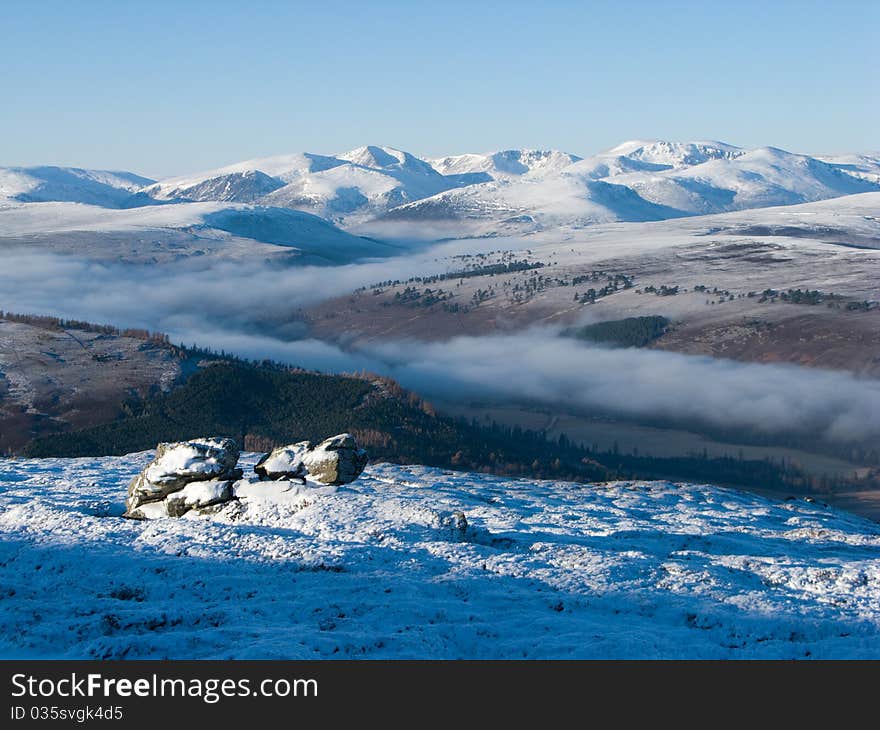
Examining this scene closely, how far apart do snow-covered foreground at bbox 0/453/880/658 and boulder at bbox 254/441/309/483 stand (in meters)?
2.41

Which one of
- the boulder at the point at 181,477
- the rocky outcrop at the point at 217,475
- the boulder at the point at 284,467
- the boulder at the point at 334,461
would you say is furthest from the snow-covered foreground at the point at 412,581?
the boulder at the point at 284,467

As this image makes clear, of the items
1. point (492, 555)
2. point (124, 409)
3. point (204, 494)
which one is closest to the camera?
point (492, 555)

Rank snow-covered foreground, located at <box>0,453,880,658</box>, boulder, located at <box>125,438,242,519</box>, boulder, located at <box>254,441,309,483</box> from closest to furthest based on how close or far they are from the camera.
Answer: snow-covered foreground, located at <box>0,453,880,658</box> → boulder, located at <box>125,438,242,519</box> → boulder, located at <box>254,441,309,483</box>

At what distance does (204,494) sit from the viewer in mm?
47188

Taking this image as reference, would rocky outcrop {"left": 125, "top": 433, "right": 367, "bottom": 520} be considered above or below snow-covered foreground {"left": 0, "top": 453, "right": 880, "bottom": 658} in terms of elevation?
above

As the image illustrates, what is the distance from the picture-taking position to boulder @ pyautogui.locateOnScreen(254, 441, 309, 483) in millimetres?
50844

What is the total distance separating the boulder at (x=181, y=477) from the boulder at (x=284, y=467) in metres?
1.75

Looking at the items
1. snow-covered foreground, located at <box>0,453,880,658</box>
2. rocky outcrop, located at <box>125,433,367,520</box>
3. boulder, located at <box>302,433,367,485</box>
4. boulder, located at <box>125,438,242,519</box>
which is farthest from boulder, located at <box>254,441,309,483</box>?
snow-covered foreground, located at <box>0,453,880,658</box>

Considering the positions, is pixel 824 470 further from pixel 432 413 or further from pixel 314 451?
pixel 314 451

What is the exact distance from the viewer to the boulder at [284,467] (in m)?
50.8

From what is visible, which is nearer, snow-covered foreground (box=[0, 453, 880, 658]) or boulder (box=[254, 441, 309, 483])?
snow-covered foreground (box=[0, 453, 880, 658])

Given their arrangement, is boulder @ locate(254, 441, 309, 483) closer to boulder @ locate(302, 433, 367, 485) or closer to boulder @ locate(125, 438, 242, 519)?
boulder @ locate(302, 433, 367, 485)
